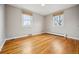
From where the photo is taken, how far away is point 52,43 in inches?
63.0

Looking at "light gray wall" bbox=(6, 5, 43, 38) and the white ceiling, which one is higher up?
the white ceiling

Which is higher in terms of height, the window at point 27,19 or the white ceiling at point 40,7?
the white ceiling at point 40,7

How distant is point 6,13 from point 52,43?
1.06m

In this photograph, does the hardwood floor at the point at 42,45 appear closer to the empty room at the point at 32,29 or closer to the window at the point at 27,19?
the empty room at the point at 32,29

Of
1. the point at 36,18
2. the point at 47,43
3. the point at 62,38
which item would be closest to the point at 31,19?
the point at 36,18

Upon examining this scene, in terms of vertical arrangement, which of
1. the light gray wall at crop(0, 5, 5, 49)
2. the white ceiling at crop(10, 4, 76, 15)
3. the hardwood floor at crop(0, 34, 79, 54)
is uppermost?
the white ceiling at crop(10, 4, 76, 15)

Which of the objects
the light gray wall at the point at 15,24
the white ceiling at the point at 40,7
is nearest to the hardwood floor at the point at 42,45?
the light gray wall at the point at 15,24

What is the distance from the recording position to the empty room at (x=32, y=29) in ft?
4.50

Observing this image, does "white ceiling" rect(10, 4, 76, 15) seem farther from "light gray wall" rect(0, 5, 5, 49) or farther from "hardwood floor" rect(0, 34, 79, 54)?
"hardwood floor" rect(0, 34, 79, 54)

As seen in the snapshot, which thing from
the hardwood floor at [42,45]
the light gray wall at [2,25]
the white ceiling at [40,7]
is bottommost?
the hardwood floor at [42,45]

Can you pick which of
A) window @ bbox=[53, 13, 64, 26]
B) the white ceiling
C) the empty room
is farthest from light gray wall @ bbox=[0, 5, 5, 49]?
window @ bbox=[53, 13, 64, 26]

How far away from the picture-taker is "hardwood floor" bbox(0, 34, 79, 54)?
1364 millimetres

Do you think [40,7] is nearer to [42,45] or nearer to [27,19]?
[27,19]
